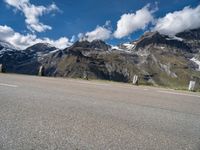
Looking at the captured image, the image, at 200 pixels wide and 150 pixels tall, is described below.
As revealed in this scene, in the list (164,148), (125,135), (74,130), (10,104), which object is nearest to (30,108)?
(10,104)

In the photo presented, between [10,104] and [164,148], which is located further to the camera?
[10,104]

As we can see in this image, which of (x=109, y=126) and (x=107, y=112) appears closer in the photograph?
(x=109, y=126)

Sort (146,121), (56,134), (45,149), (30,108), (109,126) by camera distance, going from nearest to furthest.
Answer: (45,149) < (56,134) < (109,126) < (146,121) < (30,108)

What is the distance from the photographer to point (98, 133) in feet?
14.0

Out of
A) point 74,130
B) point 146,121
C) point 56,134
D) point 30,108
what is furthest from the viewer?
point 30,108

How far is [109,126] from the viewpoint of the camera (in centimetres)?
475

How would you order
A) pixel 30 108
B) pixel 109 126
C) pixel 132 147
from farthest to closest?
pixel 30 108
pixel 109 126
pixel 132 147

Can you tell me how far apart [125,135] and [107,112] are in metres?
1.74

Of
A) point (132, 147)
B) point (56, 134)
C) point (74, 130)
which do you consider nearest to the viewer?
point (132, 147)

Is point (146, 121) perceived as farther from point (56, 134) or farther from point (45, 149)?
point (45, 149)

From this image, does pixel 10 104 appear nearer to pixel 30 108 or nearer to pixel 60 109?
pixel 30 108

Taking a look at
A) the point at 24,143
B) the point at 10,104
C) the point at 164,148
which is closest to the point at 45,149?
the point at 24,143

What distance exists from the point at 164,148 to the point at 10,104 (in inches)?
181

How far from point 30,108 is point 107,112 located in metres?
2.25
